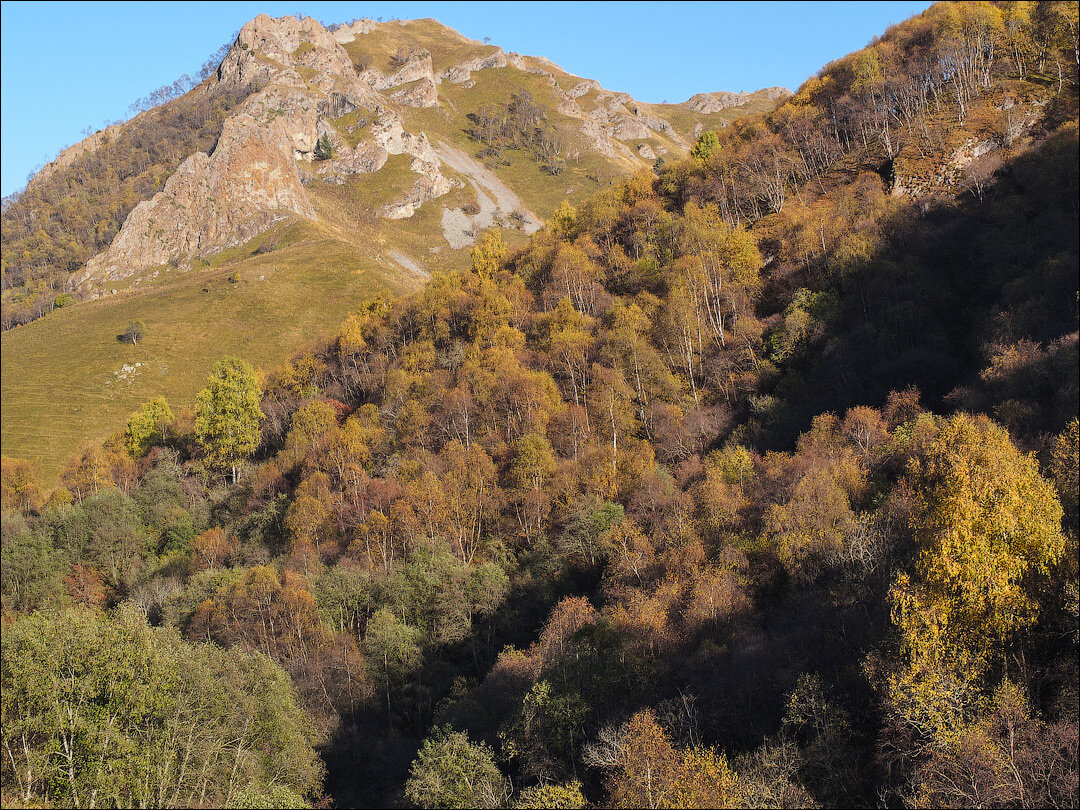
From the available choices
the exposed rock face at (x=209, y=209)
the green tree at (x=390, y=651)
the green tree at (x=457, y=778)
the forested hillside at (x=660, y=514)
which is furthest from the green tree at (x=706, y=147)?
the exposed rock face at (x=209, y=209)

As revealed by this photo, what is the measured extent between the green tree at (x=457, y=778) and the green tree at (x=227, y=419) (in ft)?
206

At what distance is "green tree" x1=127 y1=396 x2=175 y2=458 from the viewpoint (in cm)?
9181

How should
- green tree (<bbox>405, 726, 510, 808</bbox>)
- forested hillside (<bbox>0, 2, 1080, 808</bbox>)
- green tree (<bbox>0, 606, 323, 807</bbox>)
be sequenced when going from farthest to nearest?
green tree (<bbox>405, 726, 510, 808</bbox>) < green tree (<bbox>0, 606, 323, 807</bbox>) < forested hillside (<bbox>0, 2, 1080, 808</bbox>)

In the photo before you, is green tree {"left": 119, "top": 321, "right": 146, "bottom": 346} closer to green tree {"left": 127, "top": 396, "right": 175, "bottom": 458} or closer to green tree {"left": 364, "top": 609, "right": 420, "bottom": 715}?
green tree {"left": 127, "top": 396, "right": 175, "bottom": 458}

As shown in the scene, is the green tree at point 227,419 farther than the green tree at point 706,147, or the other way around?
the green tree at point 706,147

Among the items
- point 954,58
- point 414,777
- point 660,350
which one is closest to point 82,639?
point 414,777

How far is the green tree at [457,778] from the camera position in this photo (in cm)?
3388

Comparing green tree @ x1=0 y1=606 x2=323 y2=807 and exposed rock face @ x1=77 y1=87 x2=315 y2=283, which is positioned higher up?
exposed rock face @ x1=77 y1=87 x2=315 y2=283

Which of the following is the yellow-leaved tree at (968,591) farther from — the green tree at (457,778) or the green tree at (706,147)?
the green tree at (706,147)

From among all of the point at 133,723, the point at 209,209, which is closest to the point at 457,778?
the point at 133,723

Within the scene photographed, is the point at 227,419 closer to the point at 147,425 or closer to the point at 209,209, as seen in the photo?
the point at 147,425

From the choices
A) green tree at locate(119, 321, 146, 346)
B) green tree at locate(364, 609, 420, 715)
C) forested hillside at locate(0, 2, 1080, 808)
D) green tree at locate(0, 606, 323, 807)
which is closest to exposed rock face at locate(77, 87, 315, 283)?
green tree at locate(119, 321, 146, 346)

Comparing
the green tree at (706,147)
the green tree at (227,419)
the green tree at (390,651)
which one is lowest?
the green tree at (390,651)

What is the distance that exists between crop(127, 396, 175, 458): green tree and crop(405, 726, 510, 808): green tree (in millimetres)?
74356
